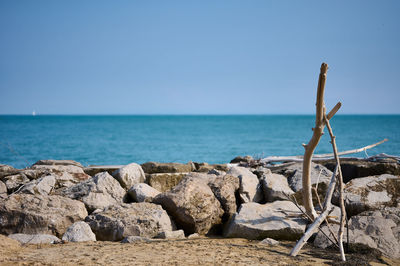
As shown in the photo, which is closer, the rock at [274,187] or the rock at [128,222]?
the rock at [128,222]

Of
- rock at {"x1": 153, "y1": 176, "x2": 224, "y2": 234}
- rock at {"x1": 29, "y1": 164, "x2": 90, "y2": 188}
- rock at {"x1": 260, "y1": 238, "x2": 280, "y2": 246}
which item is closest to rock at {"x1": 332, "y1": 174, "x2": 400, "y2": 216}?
rock at {"x1": 260, "y1": 238, "x2": 280, "y2": 246}

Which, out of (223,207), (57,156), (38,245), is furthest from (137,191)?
(57,156)

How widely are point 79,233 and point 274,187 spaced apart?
3752mm

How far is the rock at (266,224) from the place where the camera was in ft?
19.8

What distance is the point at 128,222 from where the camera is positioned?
19.5 ft

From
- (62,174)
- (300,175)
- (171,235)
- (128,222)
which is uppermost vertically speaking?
(300,175)

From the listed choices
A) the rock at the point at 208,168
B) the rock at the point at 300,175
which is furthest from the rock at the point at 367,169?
the rock at the point at 208,168

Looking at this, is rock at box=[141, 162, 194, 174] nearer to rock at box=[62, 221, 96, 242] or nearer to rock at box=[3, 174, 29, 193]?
rock at box=[3, 174, 29, 193]

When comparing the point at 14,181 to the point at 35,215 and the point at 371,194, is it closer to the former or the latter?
the point at 35,215

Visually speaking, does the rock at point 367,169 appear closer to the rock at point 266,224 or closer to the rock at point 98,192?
the rock at point 266,224

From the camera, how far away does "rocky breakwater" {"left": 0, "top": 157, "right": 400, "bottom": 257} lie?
5.85 m

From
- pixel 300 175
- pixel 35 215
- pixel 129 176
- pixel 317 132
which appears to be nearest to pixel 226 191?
pixel 300 175

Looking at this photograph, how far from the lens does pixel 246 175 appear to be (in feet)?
25.3

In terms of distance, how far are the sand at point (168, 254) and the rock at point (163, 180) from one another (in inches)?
103
